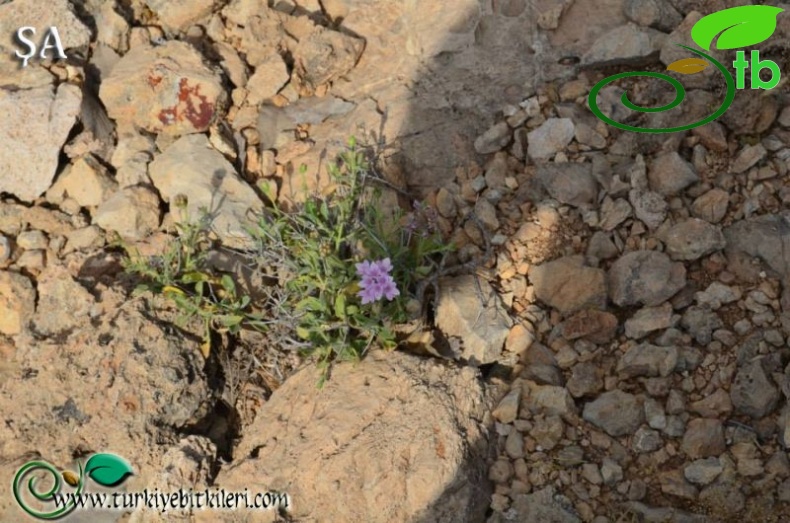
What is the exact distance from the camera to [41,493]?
308cm

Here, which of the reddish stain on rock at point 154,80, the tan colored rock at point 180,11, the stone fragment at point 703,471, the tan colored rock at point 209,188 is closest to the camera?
the stone fragment at point 703,471

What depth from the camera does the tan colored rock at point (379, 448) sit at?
2.84m

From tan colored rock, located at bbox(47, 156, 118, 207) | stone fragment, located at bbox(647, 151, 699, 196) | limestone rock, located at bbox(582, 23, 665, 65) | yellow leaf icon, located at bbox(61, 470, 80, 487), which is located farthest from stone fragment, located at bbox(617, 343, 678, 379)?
tan colored rock, located at bbox(47, 156, 118, 207)

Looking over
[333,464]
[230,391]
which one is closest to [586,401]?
[333,464]

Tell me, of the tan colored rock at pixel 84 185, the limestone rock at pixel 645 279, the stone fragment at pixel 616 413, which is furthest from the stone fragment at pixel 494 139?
the tan colored rock at pixel 84 185

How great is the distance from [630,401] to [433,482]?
69 cm

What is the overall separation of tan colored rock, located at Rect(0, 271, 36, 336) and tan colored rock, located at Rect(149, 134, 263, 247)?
0.68 meters

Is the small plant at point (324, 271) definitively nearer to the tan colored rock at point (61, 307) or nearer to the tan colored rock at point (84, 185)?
the tan colored rock at point (61, 307)

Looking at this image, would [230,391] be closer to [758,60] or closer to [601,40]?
[601,40]

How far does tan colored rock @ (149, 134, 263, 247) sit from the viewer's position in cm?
363

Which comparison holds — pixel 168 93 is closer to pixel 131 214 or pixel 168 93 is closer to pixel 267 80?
pixel 267 80

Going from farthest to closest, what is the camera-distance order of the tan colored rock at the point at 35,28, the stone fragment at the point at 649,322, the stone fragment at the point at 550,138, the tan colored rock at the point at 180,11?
the tan colored rock at the point at 180,11
the tan colored rock at the point at 35,28
the stone fragment at the point at 550,138
the stone fragment at the point at 649,322

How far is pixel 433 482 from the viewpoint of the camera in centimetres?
283

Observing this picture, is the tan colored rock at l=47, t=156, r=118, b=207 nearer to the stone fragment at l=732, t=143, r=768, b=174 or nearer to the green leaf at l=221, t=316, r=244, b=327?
the green leaf at l=221, t=316, r=244, b=327
